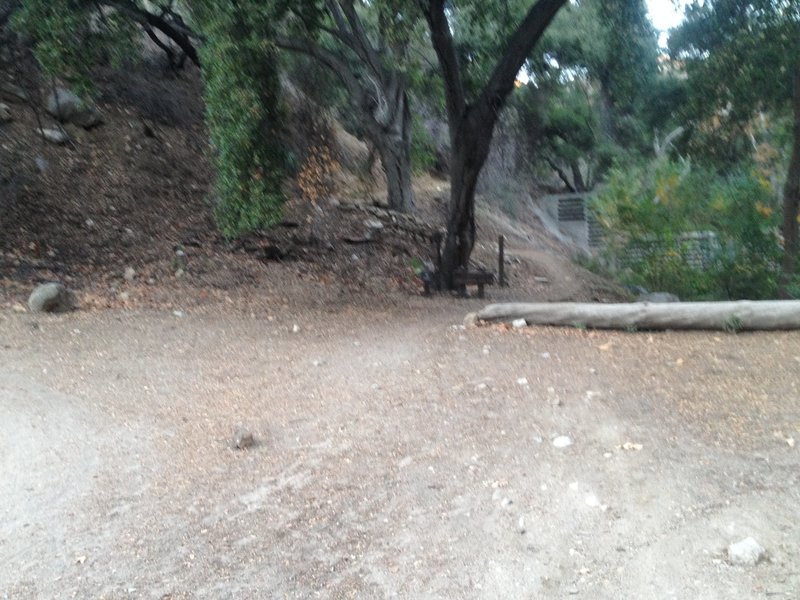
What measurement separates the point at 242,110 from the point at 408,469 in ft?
22.5

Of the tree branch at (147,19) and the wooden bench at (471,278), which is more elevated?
the tree branch at (147,19)

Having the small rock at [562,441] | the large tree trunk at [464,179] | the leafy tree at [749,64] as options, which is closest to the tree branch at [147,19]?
the large tree trunk at [464,179]

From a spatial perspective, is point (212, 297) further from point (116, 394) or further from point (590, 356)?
point (590, 356)

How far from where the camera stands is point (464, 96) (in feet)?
40.0

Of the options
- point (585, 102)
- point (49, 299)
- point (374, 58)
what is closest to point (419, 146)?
point (374, 58)

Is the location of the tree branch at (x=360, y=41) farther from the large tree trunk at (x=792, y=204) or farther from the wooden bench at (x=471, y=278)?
the large tree trunk at (x=792, y=204)

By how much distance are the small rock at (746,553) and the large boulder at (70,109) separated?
14224mm

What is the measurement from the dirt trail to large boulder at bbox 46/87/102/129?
333 inches

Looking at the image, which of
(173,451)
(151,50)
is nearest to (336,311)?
(173,451)

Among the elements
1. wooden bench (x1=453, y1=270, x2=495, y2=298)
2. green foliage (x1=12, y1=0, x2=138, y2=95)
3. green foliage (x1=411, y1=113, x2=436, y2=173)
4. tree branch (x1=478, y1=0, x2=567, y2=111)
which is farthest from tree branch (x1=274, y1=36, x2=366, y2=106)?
green foliage (x1=411, y1=113, x2=436, y2=173)

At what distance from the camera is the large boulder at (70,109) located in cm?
1498

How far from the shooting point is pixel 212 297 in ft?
36.7

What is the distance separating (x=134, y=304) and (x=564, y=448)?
691 centimetres

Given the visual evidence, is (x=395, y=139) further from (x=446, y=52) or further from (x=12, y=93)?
(x=12, y=93)
